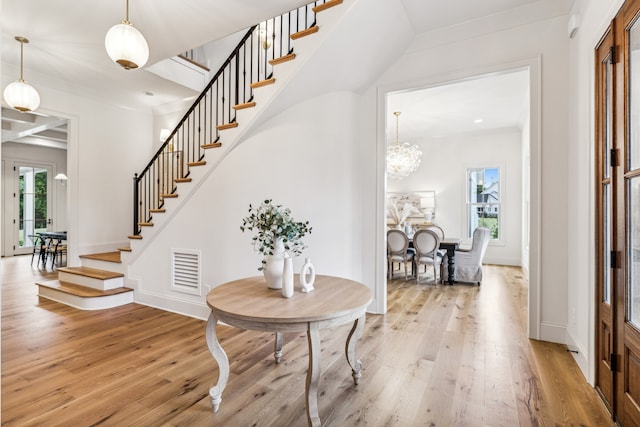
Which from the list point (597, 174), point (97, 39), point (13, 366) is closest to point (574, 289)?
point (597, 174)

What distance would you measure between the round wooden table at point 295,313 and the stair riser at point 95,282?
294 cm

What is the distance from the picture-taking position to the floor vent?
4055mm

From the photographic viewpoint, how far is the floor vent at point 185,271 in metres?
4.05

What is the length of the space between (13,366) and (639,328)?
174 inches

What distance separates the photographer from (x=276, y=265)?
7.94ft

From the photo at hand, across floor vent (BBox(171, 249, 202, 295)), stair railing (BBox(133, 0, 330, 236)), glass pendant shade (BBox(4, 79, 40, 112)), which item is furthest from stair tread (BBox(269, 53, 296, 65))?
glass pendant shade (BBox(4, 79, 40, 112))

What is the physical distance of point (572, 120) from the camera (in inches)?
119

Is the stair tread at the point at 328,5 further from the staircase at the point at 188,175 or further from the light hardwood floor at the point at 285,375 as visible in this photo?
the light hardwood floor at the point at 285,375

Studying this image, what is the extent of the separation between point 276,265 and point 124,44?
7.43 ft

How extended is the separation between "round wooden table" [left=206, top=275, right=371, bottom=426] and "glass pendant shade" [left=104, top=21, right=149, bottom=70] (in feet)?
6.98

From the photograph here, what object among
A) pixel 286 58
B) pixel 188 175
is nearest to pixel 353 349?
pixel 286 58

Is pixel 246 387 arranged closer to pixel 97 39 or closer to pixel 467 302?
pixel 467 302

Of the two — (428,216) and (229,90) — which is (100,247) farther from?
(428,216)

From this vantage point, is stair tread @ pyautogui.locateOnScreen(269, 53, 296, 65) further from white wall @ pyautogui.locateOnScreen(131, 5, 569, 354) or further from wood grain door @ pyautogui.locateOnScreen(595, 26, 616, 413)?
wood grain door @ pyautogui.locateOnScreen(595, 26, 616, 413)
